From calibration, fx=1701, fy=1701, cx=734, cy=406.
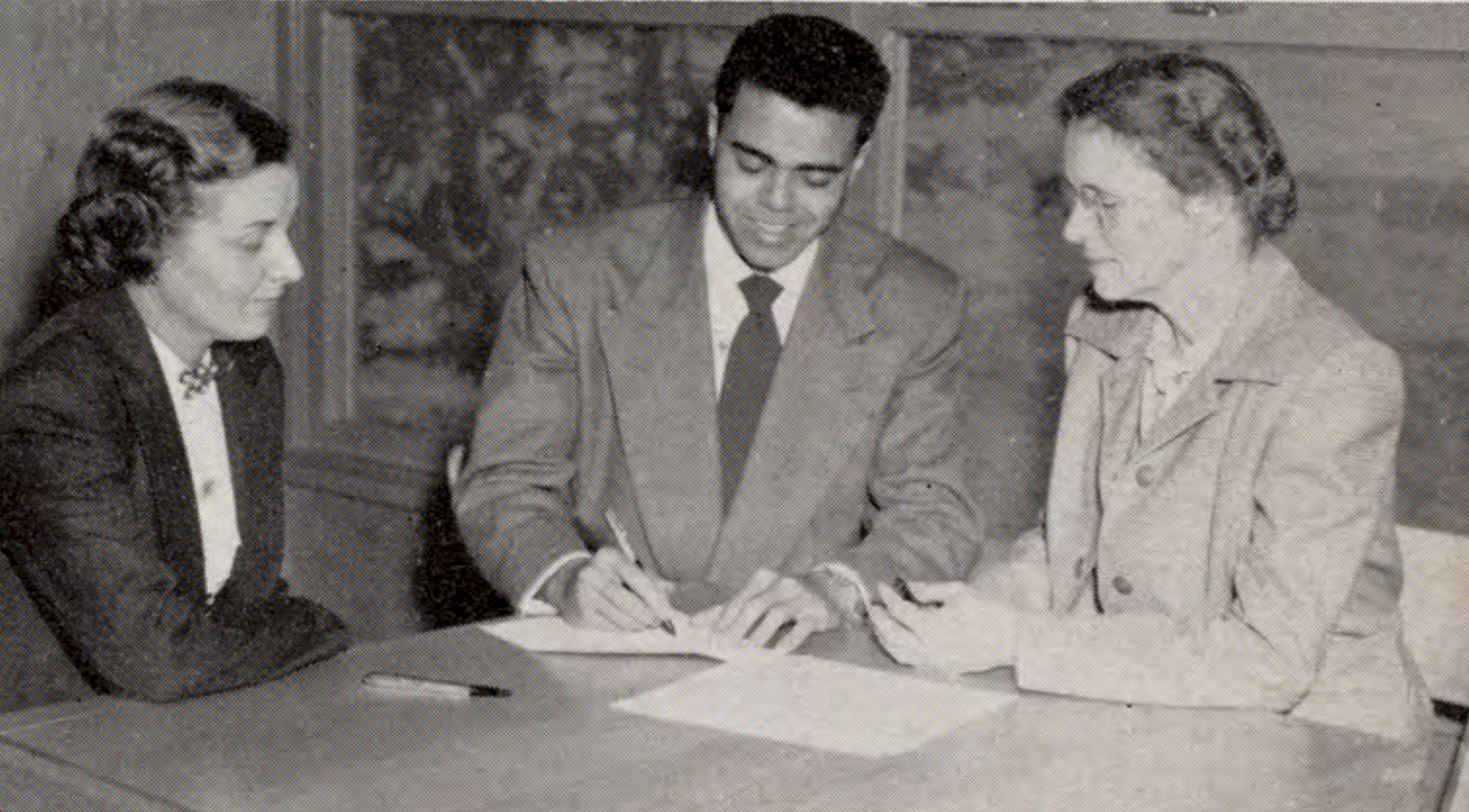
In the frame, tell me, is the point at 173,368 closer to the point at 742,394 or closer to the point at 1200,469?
the point at 742,394

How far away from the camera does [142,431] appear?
2297mm

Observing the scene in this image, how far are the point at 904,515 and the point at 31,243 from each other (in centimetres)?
266

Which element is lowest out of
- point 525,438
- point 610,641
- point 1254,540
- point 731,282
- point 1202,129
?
point 610,641

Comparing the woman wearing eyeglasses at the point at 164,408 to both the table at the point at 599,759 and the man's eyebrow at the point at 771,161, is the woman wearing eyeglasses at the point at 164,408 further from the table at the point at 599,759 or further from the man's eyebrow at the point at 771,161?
the man's eyebrow at the point at 771,161

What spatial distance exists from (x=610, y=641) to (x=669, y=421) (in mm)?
622

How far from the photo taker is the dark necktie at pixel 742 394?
110 inches

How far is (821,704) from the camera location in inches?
77.5

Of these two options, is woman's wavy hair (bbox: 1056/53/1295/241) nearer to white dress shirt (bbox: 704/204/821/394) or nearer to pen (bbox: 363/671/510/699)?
white dress shirt (bbox: 704/204/821/394)

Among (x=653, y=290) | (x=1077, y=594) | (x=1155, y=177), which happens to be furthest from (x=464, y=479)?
(x=1155, y=177)

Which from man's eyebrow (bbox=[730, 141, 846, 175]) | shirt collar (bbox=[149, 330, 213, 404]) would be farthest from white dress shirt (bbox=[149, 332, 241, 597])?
man's eyebrow (bbox=[730, 141, 846, 175])

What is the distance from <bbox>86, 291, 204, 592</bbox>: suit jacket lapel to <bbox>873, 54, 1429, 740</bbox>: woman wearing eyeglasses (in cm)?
97

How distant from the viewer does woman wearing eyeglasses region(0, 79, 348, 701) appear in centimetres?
207

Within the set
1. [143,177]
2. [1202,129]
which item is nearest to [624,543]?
[143,177]

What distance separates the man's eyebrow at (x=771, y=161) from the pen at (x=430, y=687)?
1061mm
